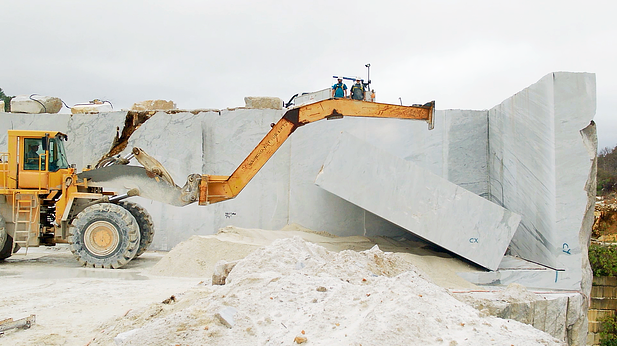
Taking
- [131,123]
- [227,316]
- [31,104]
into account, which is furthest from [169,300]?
[31,104]

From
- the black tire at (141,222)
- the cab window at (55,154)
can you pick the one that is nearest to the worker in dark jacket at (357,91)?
the black tire at (141,222)

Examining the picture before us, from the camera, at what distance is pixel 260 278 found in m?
4.25

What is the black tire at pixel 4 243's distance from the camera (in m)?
7.87

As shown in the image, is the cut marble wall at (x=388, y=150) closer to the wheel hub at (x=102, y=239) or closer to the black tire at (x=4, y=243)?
the wheel hub at (x=102, y=239)

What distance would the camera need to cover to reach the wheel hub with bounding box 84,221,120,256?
314 inches

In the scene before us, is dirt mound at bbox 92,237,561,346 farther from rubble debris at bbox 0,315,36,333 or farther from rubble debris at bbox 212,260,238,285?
rubble debris at bbox 212,260,238,285

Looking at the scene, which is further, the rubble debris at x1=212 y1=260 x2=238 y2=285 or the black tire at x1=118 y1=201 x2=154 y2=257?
the black tire at x1=118 y1=201 x2=154 y2=257

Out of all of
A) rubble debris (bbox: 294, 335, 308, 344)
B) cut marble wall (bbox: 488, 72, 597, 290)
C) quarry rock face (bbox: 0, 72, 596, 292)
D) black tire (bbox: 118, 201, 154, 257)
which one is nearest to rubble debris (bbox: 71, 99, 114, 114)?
quarry rock face (bbox: 0, 72, 596, 292)

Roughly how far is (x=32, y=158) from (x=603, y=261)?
35.2ft

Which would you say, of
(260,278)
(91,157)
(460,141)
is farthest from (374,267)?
(91,157)

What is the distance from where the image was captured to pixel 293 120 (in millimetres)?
7926

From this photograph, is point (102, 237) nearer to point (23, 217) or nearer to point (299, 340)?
point (23, 217)

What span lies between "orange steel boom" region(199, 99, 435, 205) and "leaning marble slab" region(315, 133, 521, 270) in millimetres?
632

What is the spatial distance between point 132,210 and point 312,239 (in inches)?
133
